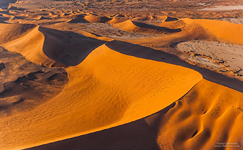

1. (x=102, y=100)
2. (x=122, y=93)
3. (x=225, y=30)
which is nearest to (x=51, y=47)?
(x=102, y=100)

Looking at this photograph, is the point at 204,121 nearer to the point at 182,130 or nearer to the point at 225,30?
the point at 182,130

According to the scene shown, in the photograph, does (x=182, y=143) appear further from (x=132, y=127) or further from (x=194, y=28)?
(x=194, y=28)

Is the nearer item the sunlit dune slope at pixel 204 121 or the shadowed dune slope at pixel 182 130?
the shadowed dune slope at pixel 182 130

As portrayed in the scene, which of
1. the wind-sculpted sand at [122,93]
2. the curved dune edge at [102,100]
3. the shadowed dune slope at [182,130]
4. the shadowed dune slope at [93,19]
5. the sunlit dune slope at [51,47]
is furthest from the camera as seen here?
the shadowed dune slope at [93,19]

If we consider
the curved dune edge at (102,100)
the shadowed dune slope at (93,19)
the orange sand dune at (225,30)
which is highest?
the shadowed dune slope at (93,19)

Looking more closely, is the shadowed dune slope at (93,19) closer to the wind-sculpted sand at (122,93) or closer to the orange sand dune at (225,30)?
the wind-sculpted sand at (122,93)

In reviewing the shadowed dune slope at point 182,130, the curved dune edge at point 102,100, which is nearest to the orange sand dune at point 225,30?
the curved dune edge at point 102,100
